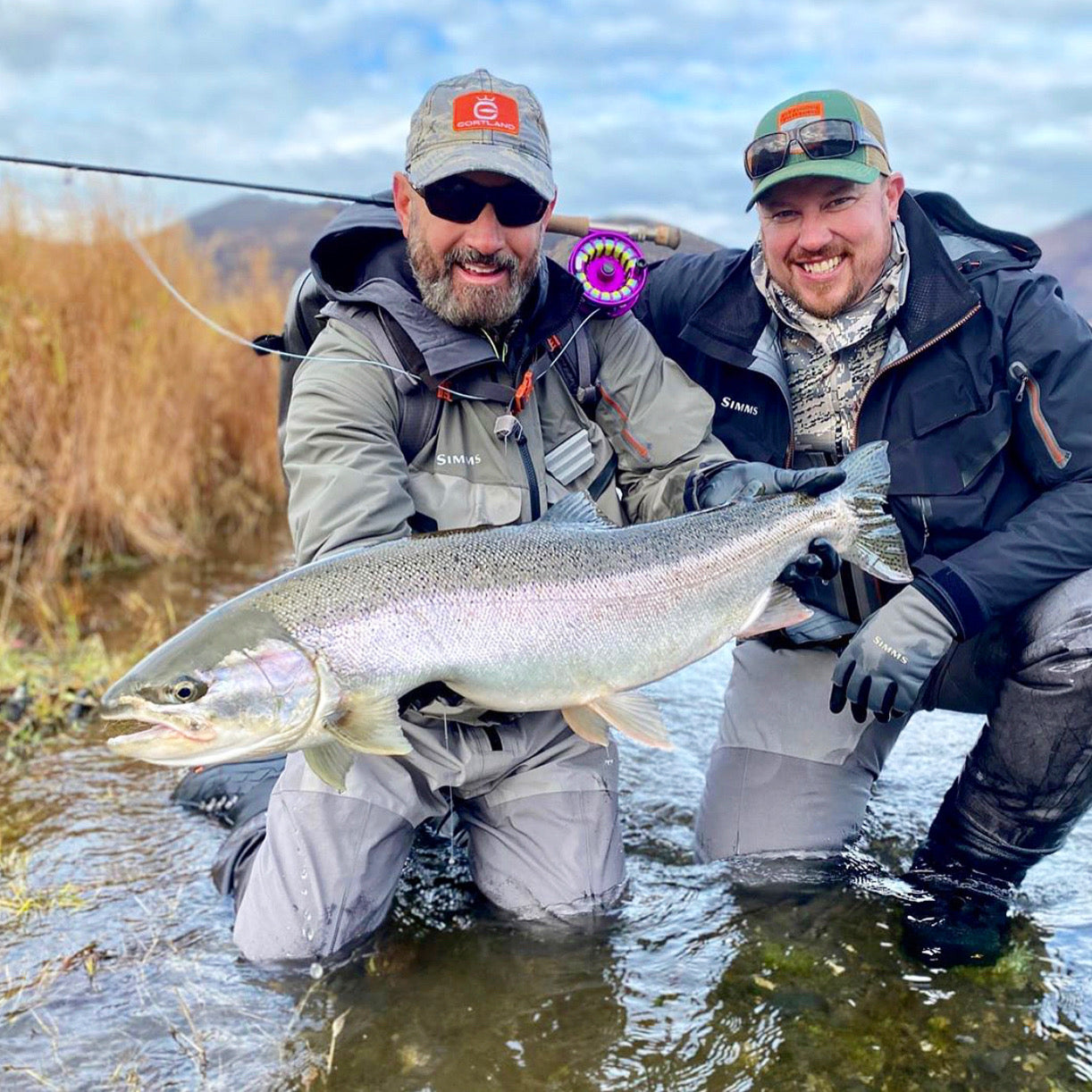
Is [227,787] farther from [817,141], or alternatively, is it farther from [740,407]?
[817,141]

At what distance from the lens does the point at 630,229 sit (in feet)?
16.2

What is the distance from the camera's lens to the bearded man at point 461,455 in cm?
329

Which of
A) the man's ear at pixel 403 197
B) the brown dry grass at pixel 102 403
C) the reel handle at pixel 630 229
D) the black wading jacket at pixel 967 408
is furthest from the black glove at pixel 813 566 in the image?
the brown dry grass at pixel 102 403

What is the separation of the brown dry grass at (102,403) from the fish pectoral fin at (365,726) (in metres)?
4.46

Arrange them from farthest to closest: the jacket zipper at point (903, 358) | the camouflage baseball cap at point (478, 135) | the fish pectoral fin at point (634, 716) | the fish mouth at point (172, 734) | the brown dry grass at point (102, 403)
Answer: the brown dry grass at point (102, 403) < the jacket zipper at point (903, 358) < the camouflage baseball cap at point (478, 135) < the fish pectoral fin at point (634, 716) < the fish mouth at point (172, 734)

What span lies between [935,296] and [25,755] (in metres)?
3.83

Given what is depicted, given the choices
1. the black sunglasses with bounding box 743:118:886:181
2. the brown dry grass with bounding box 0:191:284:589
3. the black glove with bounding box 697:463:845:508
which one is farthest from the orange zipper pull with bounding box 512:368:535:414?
the brown dry grass with bounding box 0:191:284:589

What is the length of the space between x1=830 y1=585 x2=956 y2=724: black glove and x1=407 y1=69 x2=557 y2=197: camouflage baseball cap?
1.69 meters

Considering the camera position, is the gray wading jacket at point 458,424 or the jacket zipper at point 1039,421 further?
the jacket zipper at point 1039,421

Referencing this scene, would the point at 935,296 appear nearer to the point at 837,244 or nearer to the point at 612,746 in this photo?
the point at 837,244

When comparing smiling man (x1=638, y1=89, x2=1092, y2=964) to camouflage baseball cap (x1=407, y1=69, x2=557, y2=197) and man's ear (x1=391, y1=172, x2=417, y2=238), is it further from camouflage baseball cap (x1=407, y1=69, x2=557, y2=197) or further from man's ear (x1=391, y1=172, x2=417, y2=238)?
man's ear (x1=391, y1=172, x2=417, y2=238)

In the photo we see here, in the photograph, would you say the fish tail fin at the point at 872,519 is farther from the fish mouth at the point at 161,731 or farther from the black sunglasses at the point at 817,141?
the fish mouth at the point at 161,731

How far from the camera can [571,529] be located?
3217 millimetres

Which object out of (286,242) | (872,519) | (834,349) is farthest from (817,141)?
(286,242)
